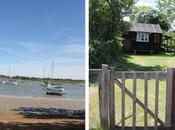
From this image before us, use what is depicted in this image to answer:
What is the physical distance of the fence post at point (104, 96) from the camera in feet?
13.8

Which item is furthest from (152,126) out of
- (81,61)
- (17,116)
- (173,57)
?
(173,57)

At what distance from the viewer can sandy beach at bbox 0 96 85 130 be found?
4078 millimetres

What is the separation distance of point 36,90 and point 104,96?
0.69 m

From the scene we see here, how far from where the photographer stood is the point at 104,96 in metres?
4.25

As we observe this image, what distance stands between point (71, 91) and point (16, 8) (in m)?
0.97

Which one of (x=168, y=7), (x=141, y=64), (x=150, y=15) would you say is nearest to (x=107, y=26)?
(x=141, y=64)

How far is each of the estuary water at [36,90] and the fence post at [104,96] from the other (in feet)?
0.90

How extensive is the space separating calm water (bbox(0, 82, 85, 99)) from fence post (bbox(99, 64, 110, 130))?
0.28 meters

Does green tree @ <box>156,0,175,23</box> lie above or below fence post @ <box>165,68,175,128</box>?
above

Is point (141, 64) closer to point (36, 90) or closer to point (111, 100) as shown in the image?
point (111, 100)

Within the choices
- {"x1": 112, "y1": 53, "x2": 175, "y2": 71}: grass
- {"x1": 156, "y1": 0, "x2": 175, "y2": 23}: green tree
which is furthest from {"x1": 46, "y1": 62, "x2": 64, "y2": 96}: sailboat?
{"x1": 156, "y1": 0, "x2": 175, "y2": 23}: green tree

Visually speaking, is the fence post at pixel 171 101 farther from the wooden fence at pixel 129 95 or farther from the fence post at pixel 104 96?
the fence post at pixel 104 96

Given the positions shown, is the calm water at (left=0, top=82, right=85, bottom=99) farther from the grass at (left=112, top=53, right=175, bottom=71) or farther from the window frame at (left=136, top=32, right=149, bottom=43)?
the window frame at (left=136, top=32, right=149, bottom=43)

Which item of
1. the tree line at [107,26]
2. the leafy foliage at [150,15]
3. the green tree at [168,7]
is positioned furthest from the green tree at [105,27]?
the green tree at [168,7]
